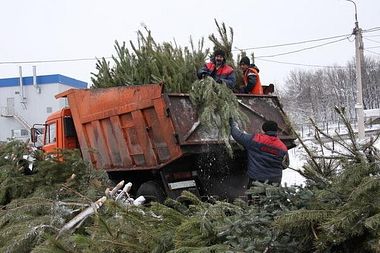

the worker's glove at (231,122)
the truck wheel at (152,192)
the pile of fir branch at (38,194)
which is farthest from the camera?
the truck wheel at (152,192)

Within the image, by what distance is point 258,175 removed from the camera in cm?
602

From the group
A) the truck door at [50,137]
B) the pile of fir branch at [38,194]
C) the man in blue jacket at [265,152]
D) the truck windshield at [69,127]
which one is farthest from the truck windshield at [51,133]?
the man in blue jacket at [265,152]

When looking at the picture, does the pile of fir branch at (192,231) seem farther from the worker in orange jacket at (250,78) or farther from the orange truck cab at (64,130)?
the orange truck cab at (64,130)

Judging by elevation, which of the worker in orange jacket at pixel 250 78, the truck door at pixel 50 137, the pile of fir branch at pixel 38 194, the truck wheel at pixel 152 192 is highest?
the worker in orange jacket at pixel 250 78

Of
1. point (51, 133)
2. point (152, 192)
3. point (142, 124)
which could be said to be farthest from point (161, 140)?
point (51, 133)

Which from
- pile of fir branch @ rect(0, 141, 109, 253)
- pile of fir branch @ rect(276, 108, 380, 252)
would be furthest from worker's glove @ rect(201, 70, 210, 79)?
pile of fir branch @ rect(276, 108, 380, 252)

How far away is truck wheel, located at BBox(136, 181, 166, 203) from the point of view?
23.8 feet

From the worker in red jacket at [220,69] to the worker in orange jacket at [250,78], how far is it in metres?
0.44

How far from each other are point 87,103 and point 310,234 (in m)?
6.09

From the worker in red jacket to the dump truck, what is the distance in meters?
0.33

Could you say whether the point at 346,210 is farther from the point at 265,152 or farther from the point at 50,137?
the point at 50,137

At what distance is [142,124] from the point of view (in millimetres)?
7020

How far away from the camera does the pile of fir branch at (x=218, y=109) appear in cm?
606

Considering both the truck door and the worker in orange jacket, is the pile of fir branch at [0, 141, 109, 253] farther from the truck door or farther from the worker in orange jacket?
the worker in orange jacket
